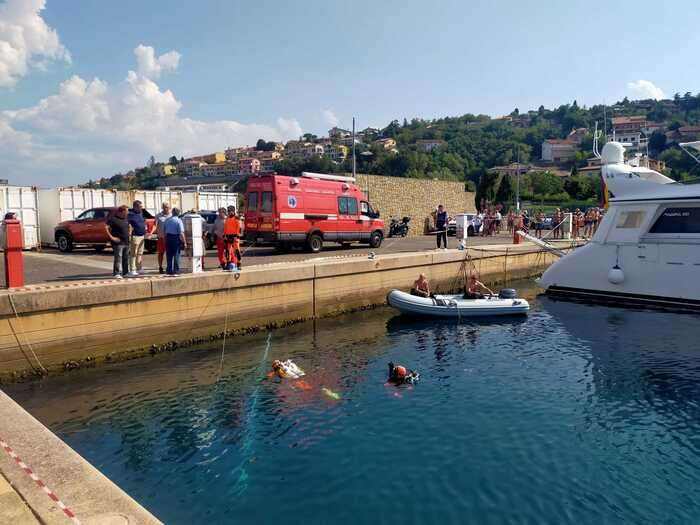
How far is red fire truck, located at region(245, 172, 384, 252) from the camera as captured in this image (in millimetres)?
20109

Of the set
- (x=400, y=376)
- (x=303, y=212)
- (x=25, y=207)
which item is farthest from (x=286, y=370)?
(x=25, y=207)

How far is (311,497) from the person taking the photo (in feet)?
22.6

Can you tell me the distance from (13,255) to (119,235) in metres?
2.57

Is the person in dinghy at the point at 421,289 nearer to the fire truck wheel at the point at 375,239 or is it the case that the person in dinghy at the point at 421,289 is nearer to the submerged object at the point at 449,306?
the submerged object at the point at 449,306

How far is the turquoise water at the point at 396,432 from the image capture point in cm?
678

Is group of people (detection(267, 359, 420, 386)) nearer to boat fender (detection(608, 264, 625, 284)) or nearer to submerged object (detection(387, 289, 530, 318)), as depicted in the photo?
submerged object (detection(387, 289, 530, 318))

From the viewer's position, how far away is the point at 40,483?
494cm

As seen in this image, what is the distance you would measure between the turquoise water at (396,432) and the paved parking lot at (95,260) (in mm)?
3643

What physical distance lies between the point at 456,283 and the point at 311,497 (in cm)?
1632

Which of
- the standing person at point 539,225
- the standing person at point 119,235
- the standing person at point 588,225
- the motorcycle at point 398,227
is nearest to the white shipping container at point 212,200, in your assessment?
the motorcycle at point 398,227

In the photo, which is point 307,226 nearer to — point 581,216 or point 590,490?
point 590,490

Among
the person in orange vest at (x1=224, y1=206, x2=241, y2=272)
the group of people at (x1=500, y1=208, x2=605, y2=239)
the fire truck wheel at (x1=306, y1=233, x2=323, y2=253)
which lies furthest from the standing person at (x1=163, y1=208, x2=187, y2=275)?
the group of people at (x1=500, y1=208, x2=605, y2=239)

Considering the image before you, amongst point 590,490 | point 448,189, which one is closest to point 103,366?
point 590,490

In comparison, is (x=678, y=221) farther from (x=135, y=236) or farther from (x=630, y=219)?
(x=135, y=236)
